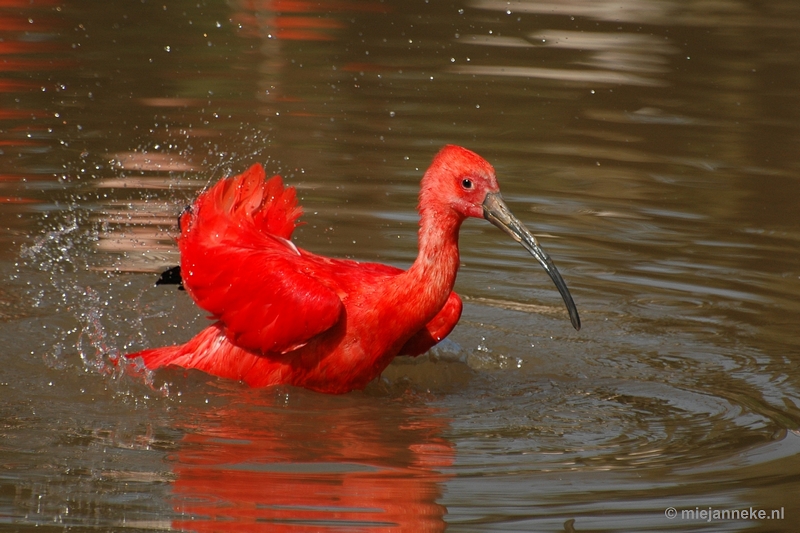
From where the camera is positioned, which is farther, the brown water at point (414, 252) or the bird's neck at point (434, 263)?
the bird's neck at point (434, 263)


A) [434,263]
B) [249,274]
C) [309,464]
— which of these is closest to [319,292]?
[249,274]

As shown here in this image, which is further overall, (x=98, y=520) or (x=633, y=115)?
(x=633, y=115)

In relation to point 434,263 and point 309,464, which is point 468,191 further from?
point 309,464

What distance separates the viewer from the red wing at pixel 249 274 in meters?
5.50

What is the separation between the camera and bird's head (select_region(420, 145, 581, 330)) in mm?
5457

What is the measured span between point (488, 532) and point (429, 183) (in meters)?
1.82

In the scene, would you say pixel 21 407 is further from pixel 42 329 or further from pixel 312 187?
pixel 312 187

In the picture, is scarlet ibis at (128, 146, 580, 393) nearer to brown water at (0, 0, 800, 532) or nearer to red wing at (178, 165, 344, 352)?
red wing at (178, 165, 344, 352)

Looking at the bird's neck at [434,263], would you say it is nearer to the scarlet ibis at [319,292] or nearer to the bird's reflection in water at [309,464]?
the scarlet ibis at [319,292]

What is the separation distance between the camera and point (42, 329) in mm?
6516

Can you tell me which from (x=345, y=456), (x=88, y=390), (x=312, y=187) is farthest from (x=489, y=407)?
(x=312, y=187)

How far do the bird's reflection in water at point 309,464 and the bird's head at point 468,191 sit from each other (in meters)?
0.92

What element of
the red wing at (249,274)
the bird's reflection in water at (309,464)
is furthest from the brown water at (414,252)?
the red wing at (249,274)

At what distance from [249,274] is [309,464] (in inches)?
45.5
